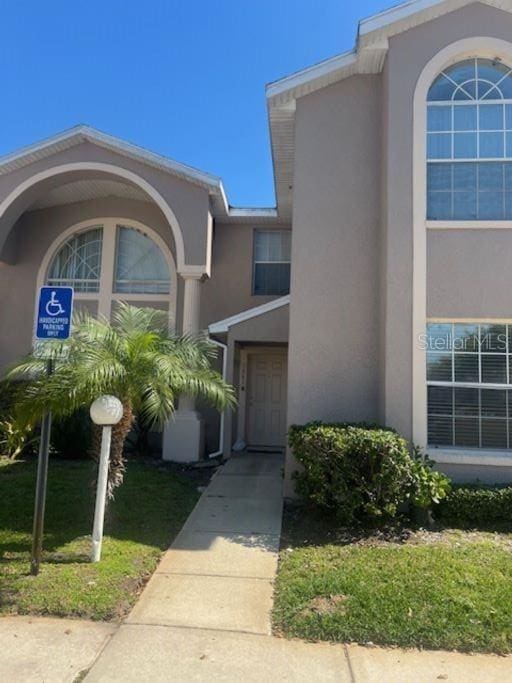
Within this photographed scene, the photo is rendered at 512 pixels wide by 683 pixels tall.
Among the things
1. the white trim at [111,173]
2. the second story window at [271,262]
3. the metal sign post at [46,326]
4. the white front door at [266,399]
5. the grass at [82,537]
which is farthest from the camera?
the second story window at [271,262]

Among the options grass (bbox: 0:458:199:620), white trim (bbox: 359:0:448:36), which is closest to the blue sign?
grass (bbox: 0:458:199:620)

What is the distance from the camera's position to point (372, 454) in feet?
20.6

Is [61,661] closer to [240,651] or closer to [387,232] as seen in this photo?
[240,651]

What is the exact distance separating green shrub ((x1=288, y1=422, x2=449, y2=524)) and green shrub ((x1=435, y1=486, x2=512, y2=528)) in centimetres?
24

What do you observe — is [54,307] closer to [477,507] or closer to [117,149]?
[477,507]

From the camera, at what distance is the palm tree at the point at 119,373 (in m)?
5.63

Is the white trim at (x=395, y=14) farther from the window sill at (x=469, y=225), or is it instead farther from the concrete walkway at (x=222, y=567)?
the concrete walkway at (x=222, y=567)

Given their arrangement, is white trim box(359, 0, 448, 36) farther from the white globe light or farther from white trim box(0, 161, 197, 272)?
the white globe light

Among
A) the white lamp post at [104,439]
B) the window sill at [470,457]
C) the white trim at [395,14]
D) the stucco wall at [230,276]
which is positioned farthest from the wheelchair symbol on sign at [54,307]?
the stucco wall at [230,276]

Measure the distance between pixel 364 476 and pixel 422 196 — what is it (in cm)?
411

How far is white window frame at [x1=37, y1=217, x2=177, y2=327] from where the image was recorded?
12211 mm

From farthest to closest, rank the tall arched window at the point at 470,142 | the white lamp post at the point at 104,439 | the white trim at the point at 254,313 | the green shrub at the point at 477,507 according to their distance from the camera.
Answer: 1. the white trim at the point at 254,313
2. the tall arched window at the point at 470,142
3. the green shrub at the point at 477,507
4. the white lamp post at the point at 104,439

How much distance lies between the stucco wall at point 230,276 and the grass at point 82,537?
13.6 ft

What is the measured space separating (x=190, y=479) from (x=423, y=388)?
4.43 m
